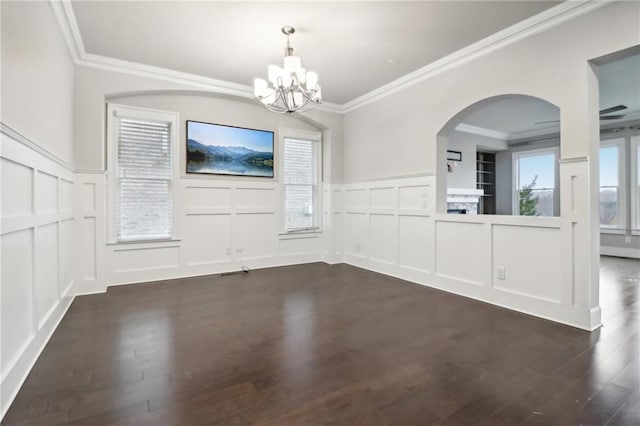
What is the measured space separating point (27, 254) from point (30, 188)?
1.46 ft

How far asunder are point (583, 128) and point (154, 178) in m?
4.97

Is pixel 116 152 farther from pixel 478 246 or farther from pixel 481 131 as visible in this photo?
pixel 481 131

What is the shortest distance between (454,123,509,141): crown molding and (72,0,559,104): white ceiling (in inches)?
132

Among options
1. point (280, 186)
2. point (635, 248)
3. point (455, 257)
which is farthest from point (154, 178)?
point (635, 248)

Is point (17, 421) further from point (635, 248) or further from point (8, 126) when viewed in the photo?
point (635, 248)

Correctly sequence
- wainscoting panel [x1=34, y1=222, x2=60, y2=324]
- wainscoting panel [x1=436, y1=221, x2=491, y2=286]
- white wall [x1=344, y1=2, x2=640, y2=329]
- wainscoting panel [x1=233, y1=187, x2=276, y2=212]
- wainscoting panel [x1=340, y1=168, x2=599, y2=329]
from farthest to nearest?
wainscoting panel [x1=233, y1=187, x2=276, y2=212] < wainscoting panel [x1=436, y1=221, x2=491, y2=286] < wainscoting panel [x1=340, y1=168, x2=599, y2=329] < white wall [x1=344, y1=2, x2=640, y2=329] < wainscoting panel [x1=34, y1=222, x2=60, y2=324]

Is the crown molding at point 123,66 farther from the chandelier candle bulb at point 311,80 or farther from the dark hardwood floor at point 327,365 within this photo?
the dark hardwood floor at point 327,365

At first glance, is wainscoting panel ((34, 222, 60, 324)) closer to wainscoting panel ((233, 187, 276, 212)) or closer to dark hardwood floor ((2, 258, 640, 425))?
dark hardwood floor ((2, 258, 640, 425))

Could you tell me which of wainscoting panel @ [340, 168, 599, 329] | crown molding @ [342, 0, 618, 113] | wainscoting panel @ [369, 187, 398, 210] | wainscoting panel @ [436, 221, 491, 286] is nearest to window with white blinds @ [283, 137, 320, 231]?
wainscoting panel @ [340, 168, 599, 329]

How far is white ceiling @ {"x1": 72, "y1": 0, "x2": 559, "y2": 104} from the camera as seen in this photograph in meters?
2.89

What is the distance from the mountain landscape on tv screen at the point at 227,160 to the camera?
473 cm

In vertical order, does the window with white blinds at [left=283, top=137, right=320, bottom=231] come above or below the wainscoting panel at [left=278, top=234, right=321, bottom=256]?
above

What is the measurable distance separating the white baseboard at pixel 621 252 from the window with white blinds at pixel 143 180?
863cm

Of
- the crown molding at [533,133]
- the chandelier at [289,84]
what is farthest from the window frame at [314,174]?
the crown molding at [533,133]
